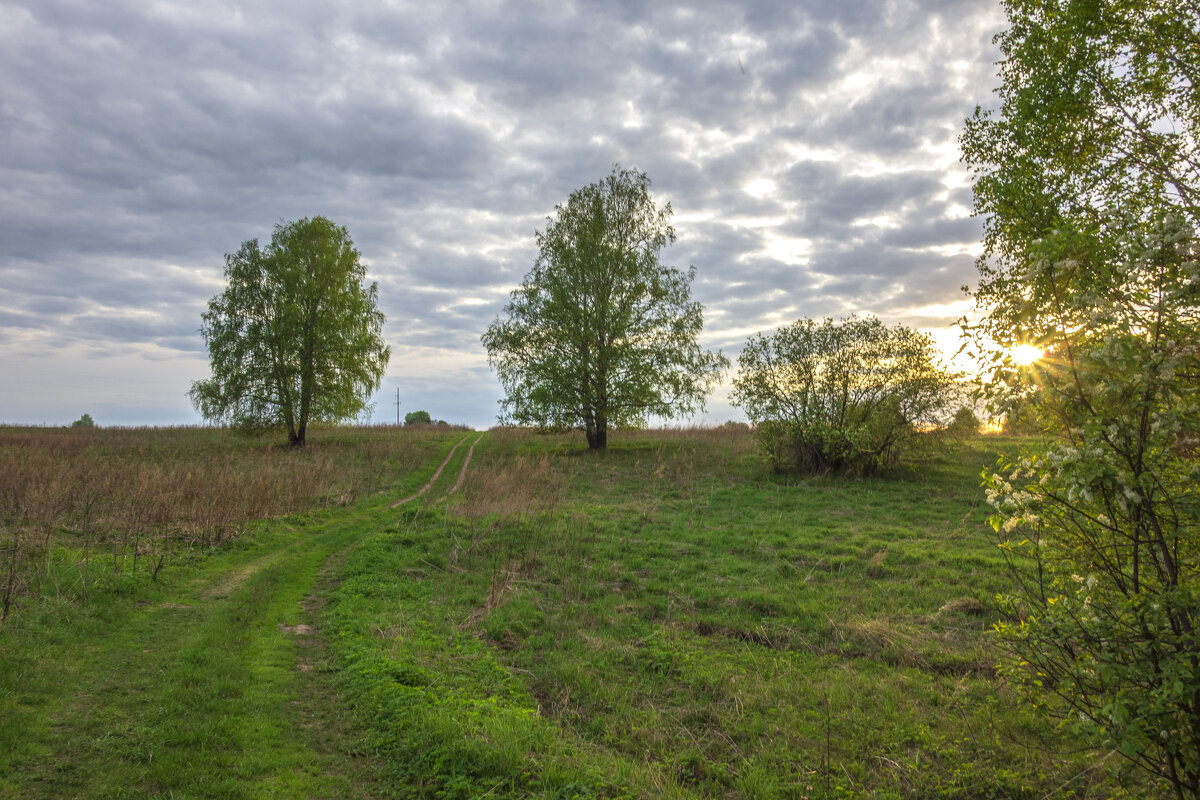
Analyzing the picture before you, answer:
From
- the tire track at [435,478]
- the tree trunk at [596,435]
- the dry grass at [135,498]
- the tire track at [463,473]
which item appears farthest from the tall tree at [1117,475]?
the tree trunk at [596,435]

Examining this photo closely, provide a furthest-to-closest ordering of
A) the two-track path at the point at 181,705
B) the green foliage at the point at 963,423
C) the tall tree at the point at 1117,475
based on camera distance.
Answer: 1. the green foliage at the point at 963,423
2. the two-track path at the point at 181,705
3. the tall tree at the point at 1117,475

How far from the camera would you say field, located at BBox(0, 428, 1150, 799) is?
19.6 feet

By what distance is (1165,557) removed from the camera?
486 cm

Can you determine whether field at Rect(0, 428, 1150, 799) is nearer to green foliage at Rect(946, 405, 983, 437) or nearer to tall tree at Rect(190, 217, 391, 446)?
green foliage at Rect(946, 405, 983, 437)

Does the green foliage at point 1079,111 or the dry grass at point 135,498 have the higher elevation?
the green foliage at point 1079,111

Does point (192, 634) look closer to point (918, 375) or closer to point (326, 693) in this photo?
point (326, 693)

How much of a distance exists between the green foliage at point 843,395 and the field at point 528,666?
308 inches

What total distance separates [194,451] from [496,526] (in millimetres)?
24055

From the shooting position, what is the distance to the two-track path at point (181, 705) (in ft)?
18.9

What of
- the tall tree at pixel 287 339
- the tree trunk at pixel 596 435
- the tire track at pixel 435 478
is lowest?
the tire track at pixel 435 478


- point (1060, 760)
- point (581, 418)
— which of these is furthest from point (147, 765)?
point (581, 418)

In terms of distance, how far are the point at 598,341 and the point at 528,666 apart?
2675cm

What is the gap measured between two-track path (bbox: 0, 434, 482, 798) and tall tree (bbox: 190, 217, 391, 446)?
26.9 metres

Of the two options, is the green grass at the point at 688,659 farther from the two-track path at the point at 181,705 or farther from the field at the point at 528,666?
the two-track path at the point at 181,705
